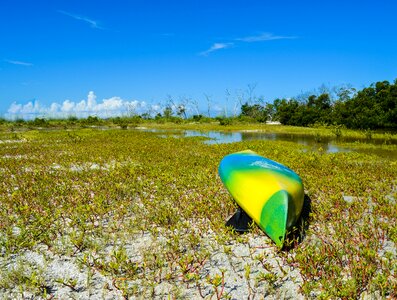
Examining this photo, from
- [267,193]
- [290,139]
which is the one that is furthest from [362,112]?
[267,193]

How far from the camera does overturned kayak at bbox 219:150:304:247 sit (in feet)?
16.3

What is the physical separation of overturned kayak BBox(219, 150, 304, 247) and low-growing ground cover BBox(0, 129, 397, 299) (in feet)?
1.30

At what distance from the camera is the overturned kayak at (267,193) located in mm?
4958

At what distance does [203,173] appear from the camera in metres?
10.6

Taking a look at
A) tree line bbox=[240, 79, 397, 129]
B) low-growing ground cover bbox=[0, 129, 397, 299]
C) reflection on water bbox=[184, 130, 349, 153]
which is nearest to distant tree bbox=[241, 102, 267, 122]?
tree line bbox=[240, 79, 397, 129]

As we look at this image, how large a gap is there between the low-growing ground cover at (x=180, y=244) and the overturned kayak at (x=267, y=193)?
396mm

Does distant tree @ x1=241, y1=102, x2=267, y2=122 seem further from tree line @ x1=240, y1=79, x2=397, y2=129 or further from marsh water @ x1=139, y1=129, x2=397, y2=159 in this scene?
marsh water @ x1=139, y1=129, x2=397, y2=159

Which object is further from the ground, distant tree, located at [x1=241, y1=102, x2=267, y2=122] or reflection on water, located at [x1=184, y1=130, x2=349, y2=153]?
distant tree, located at [x1=241, y1=102, x2=267, y2=122]

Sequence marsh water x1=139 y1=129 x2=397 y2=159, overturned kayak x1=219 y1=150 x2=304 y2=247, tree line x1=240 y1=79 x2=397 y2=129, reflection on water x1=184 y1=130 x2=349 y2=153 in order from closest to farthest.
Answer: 1. overturned kayak x1=219 y1=150 x2=304 y2=247
2. marsh water x1=139 y1=129 x2=397 y2=159
3. reflection on water x1=184 y1=130 x2=349 y2=153
4. tree line x1=240 y1=79 x2=397 y2=129

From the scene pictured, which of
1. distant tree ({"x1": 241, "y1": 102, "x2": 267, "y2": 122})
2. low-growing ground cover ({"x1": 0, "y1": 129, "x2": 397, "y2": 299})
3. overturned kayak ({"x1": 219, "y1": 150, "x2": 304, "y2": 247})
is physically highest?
distant tree ({"x1": 241, "y1": 102, "x2": 267, "y2": 122})

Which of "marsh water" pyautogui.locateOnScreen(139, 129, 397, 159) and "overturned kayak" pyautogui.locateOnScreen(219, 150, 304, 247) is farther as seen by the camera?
"marsh water" pyautogui.locateOnScreen(139, 129, 397, 159)

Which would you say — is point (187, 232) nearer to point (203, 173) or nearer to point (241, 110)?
point (203, 173)

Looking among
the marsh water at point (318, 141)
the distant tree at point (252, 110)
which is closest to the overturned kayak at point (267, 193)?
the marsh water at point (318, 141)

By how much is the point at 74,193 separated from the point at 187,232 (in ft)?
12.9
